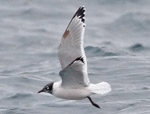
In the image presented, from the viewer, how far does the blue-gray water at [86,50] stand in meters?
10.6

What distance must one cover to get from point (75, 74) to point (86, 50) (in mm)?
6093

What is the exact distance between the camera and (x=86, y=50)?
47.2 feet

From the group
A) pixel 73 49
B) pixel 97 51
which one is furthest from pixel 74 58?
pixel 97 51

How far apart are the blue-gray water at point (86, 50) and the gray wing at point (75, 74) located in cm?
166

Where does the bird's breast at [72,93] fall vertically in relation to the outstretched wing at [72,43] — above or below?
below

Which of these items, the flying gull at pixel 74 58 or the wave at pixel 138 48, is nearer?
the flying gull at pixel 74 58

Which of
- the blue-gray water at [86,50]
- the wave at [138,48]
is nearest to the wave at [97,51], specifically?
the blue-gray water at [86,50]

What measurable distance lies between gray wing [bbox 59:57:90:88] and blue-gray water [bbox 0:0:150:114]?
5.46 ft

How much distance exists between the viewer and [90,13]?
18.0 metres

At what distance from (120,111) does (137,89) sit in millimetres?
1246

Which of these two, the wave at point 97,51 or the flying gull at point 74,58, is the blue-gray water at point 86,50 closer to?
the wave at point 97,51

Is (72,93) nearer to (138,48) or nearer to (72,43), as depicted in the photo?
(72,43)

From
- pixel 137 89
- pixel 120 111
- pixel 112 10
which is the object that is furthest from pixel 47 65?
pixel 112 10

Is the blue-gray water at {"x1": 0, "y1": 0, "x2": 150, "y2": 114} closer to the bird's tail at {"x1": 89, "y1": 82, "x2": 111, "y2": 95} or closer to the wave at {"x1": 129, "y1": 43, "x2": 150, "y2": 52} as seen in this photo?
the wave at {"x1": 129, "y1": 43, "x2": 150, "y2": 52}
